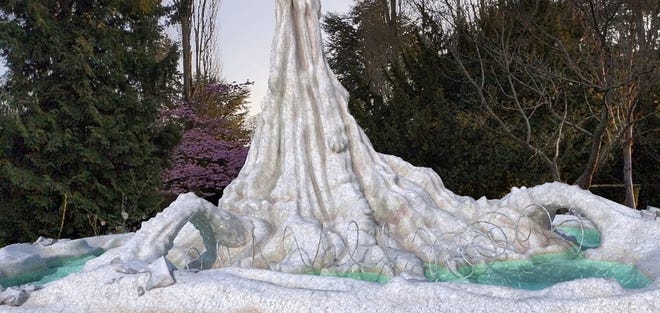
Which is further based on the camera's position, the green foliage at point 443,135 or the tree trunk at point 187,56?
the tree trunk at point 187,56

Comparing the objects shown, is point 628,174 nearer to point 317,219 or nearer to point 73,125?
point 317,219

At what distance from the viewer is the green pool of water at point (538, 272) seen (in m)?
4.33

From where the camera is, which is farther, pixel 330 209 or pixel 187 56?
pixel 187 56

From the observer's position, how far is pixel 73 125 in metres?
11.0

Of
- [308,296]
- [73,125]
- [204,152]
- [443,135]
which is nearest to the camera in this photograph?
[308,296]

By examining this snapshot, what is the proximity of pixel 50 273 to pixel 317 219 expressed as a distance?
2.35 m

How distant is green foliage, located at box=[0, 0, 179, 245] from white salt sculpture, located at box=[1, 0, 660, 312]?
519 centimetres

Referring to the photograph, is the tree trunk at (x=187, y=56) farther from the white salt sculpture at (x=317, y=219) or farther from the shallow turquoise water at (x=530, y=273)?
the shallow turquoise water at (x=530, y=273)

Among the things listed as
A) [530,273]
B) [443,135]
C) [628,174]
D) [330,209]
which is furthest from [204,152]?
[530,273]

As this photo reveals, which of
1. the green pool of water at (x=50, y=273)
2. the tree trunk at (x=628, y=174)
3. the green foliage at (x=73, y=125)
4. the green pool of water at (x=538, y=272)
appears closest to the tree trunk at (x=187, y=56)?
the green foliage at (x=73, y=125)

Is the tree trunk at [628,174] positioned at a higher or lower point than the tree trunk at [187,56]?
lower

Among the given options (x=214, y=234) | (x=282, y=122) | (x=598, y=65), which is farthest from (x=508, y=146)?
(x=214, y=234)

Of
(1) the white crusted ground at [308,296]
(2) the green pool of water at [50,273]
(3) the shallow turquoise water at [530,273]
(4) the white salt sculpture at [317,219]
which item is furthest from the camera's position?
(2) the green pool of water at [50,273]

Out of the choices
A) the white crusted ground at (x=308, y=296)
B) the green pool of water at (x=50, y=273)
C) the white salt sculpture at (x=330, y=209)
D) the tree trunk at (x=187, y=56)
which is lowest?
→ the green pool of water at (x=50, y=273)
